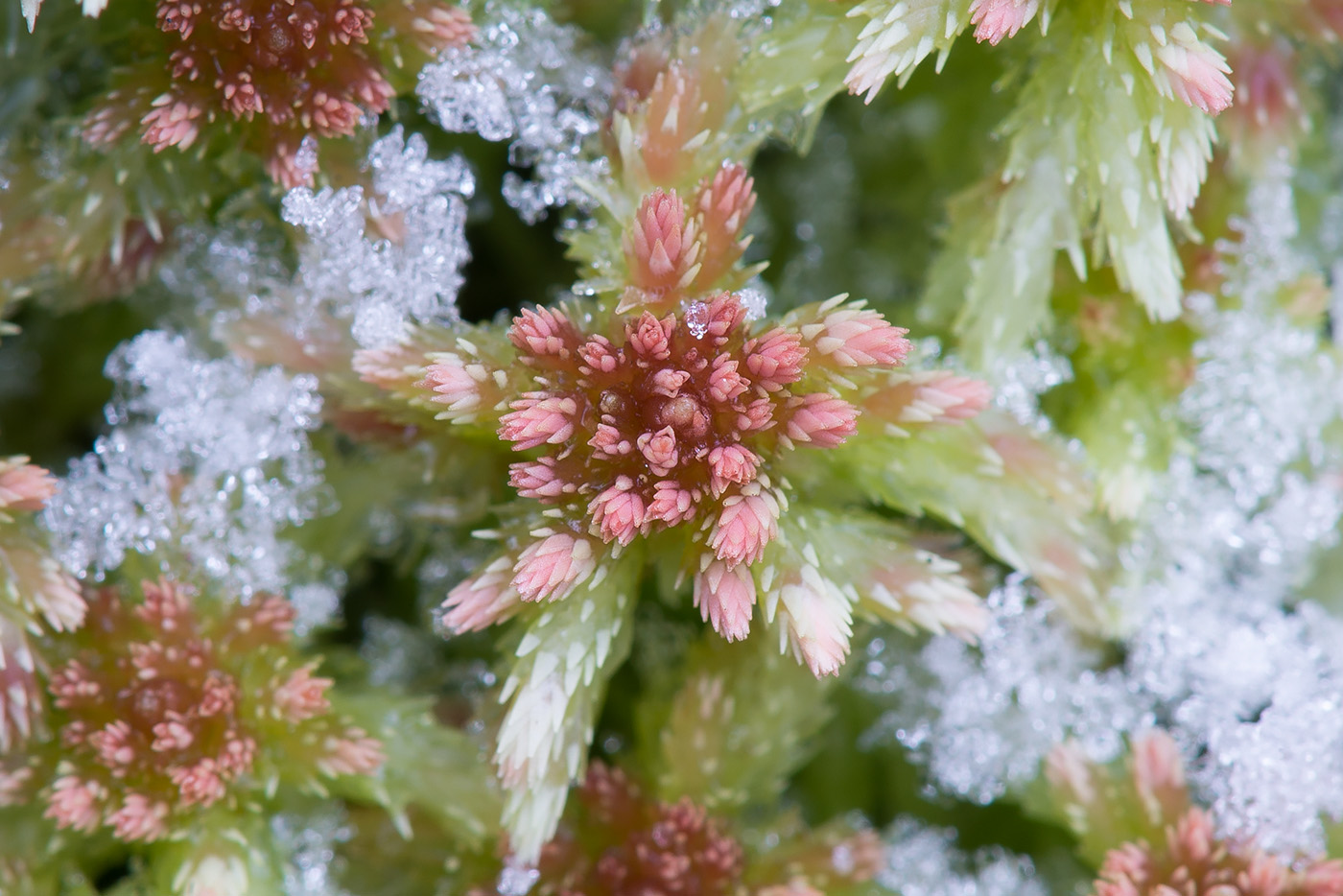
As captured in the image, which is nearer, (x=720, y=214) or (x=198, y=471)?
(x=720, y=214)

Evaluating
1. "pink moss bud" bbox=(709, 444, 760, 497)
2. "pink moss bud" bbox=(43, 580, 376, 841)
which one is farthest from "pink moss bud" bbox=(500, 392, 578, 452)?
"pink moss bud" bbox=(43, 580, 376, 841)

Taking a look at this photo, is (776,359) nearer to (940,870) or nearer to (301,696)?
(301,696)

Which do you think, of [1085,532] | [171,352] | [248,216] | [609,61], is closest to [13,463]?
[171,352]

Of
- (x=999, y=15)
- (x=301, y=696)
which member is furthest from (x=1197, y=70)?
(x=301, y=696)

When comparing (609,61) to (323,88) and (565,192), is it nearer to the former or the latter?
(565,192)

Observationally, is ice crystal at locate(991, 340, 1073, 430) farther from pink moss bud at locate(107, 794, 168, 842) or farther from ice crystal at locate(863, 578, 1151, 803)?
pink moss bud at locate(107, 794, 168, 842)

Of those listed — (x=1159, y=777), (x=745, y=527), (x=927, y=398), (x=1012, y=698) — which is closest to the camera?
(x=745, y=527)

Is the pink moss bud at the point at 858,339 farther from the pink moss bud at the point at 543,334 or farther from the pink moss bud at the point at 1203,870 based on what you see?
the pink moss bud at the point at 1203,870
